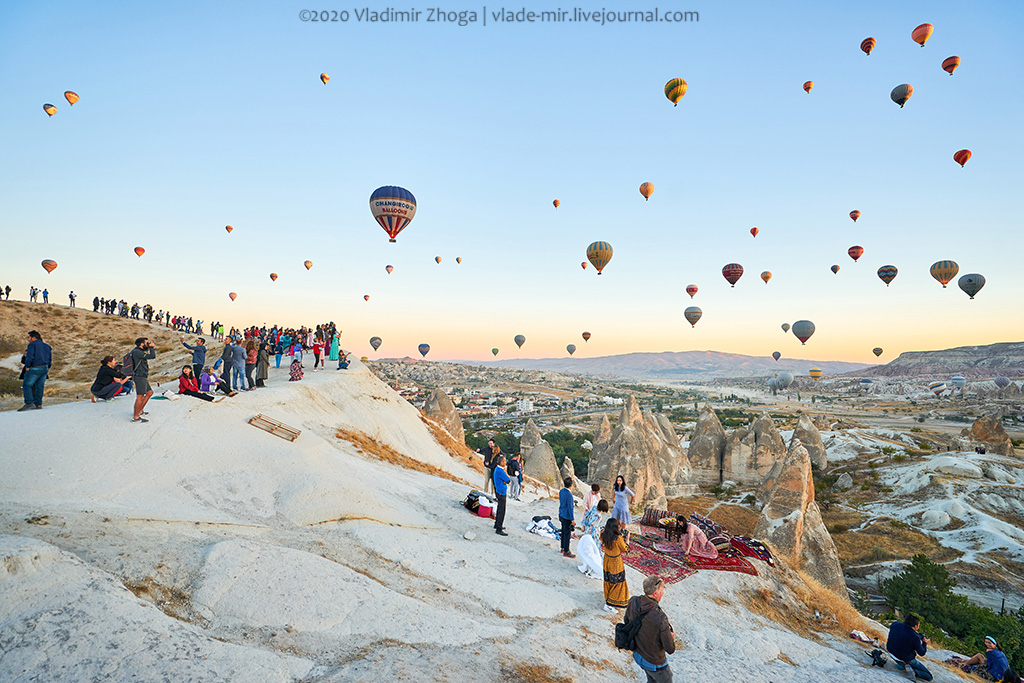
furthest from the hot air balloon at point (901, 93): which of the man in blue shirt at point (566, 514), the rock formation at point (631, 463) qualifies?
the man in blue shirt at point (566, 514)

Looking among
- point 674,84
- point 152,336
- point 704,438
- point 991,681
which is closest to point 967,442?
point 704,438

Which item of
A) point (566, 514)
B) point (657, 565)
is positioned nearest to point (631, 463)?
point (657, 565)

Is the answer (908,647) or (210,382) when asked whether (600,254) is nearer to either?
(210,382)

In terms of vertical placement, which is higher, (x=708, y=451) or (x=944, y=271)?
(x=944, y=271)

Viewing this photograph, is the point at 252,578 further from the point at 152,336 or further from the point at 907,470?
the point at 907,470

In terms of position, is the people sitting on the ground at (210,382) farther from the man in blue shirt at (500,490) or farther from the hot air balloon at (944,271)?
the hot air balloon at (944,271)

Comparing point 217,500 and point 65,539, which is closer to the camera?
Answer: point 65,539
